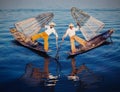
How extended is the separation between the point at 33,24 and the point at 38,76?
1239 millimetres

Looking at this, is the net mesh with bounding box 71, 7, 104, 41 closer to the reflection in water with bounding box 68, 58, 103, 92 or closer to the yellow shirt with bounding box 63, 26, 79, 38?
the yellow shirt with bounding box 63, 26, 79, 38

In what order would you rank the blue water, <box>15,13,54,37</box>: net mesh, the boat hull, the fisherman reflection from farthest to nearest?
<box>15,13,54,37</box>: net mesh < the boat hull < the fisherman reflection < the blue water

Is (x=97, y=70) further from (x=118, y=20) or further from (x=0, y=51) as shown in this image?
(x=0, y=51)

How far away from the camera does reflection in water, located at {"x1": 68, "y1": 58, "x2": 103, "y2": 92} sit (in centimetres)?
491

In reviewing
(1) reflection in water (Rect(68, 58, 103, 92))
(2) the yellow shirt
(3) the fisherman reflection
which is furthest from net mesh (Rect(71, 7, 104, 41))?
(3) the fisherman reflection

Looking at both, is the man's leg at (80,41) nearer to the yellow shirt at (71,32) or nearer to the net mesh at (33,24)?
the yellow shirt at (71,32)

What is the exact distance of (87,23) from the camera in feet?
18.9

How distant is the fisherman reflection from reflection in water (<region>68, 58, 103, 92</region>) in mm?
389

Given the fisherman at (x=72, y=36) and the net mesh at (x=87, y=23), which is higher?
the net mesh at (x=87, y=23)

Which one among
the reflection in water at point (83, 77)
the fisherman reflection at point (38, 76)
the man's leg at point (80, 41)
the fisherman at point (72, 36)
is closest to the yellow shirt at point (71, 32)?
the fisherman at point (72, 36)

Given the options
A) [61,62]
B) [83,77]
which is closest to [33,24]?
[61,62]

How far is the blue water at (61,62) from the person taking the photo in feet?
15.9

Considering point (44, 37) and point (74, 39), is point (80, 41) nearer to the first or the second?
point (74, 39)

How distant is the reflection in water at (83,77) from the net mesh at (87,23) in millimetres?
731
